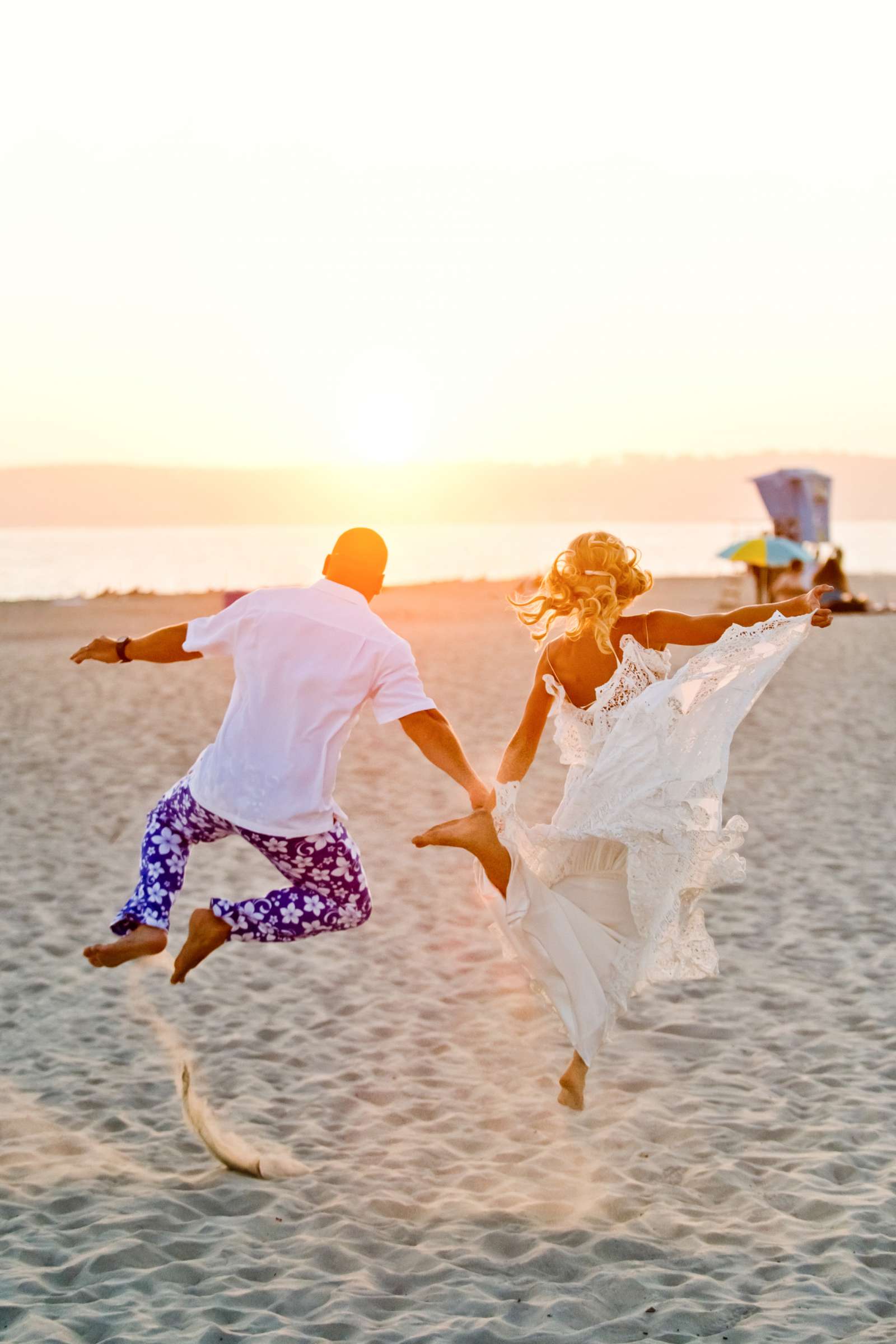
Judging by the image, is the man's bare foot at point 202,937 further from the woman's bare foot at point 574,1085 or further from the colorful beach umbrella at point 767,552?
the colorful beach umbrella at point 767,552

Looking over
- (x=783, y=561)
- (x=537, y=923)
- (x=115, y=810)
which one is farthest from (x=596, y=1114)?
(x=783, y=561)

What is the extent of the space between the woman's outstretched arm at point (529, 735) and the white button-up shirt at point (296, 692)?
518 mm

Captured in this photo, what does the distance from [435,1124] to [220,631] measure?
2.44 metres

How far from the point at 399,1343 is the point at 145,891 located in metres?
1.67

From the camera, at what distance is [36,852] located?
9.73 m

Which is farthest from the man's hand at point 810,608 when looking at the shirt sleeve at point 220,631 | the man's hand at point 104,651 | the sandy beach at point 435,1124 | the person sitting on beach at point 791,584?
the person sitting on beach at point 791,584

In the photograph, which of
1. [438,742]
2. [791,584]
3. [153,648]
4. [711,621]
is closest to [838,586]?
[791,584]

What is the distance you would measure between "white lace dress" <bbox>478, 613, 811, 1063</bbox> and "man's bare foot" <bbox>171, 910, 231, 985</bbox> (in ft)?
3.06

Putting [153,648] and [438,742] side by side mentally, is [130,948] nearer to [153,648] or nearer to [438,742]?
[153,648]

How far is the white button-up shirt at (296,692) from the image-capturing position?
4.24 meters

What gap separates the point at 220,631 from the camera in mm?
4336

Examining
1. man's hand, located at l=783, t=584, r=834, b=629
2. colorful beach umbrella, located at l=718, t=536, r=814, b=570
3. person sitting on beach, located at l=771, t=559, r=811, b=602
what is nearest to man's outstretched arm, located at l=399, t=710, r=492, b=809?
man's hand, located at l=783, t=584, r=834, b=629

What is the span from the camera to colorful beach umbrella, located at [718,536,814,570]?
25734 millimetres

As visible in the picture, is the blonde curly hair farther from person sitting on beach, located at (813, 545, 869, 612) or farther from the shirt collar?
person sitting on beach, located at (813, 545, 869, 612)
